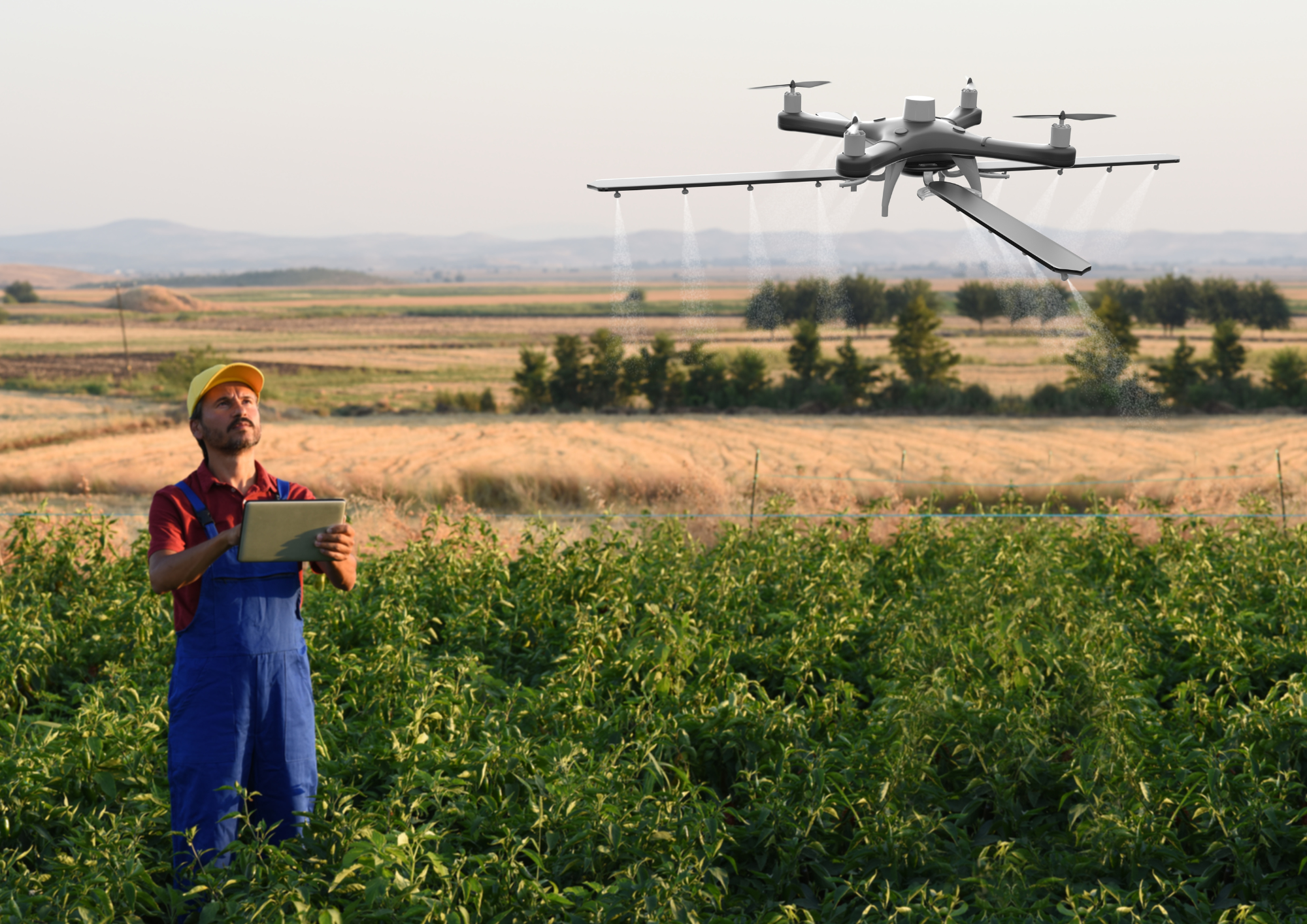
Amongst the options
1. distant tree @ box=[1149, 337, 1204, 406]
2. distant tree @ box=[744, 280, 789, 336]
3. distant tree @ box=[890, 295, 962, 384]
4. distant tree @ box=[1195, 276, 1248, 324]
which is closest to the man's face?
distant tree @ box=[744, 280, 789, 336]

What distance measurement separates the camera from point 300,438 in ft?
97.4

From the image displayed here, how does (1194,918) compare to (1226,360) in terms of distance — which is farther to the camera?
(1226,360)

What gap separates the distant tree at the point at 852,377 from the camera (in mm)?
34062

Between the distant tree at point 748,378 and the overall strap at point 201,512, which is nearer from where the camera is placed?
the overall strap at point 201,512

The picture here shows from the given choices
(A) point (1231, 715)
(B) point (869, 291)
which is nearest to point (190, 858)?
(A) point (1231, 715)

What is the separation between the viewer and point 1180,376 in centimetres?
3269

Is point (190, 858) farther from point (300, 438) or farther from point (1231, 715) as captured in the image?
point (300, 438)

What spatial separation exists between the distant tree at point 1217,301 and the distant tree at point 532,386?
3012 cm

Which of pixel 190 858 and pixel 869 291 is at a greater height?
pixel 869 291

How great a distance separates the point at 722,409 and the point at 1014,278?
3201cm

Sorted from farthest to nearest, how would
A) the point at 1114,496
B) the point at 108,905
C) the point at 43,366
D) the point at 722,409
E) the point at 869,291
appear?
the point at 43,366, the point at 722,409, the point at 869,291, the point at 1114,496, the point at 108,905

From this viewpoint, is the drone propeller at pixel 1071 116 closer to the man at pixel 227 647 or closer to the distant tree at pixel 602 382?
the man at pixel 227 647

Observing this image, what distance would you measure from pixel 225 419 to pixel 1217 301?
2100 inches

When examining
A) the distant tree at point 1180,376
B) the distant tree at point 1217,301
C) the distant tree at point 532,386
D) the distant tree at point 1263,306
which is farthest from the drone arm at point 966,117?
the distant tree at point 1263,306
